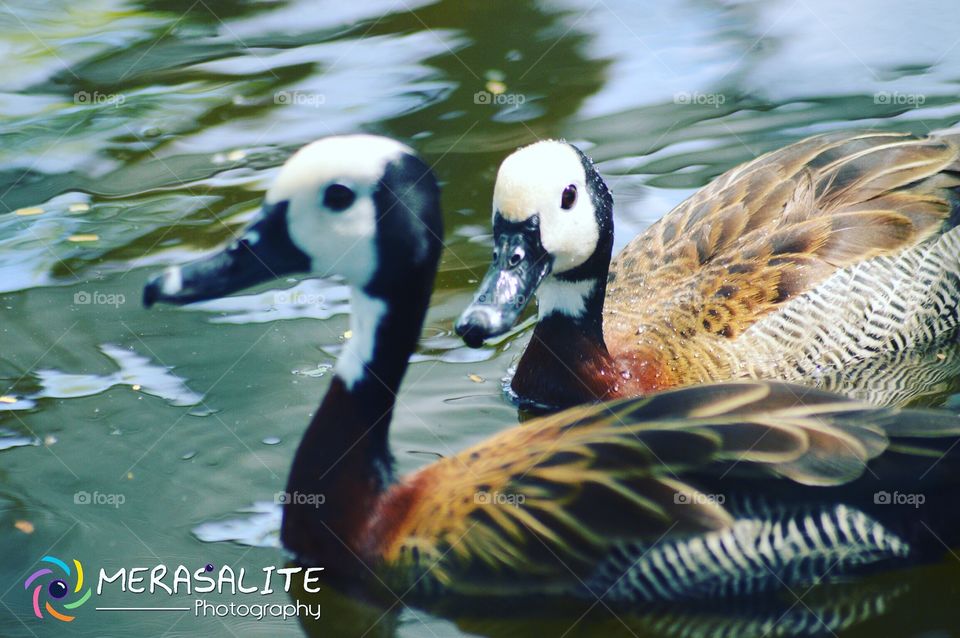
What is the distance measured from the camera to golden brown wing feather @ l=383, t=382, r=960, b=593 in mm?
5328

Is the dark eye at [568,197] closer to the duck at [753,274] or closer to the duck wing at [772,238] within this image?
the duck at [753,274]

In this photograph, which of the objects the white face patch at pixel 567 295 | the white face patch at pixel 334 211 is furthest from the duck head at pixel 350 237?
the white face patch at pixel 567 295

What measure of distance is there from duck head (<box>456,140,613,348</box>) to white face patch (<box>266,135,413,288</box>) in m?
0.82

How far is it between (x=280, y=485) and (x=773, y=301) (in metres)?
2.49

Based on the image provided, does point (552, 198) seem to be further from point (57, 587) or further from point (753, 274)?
point (57, 587)

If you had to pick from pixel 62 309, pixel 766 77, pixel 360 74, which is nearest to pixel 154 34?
pixel 360 74

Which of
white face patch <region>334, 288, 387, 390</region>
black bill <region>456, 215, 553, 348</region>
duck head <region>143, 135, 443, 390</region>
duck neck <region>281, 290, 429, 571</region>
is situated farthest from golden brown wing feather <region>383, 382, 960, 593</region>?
black bill <region>456, 215, 553, 348</region>

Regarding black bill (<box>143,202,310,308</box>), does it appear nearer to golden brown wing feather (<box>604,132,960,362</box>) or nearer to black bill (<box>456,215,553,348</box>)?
black bill (<box>456,215,553,348</box>)

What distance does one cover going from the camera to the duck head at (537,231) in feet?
20.6

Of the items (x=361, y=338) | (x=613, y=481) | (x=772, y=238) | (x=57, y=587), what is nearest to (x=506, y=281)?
(x=361, y=338)

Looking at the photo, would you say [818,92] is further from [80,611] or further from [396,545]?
[80,611]

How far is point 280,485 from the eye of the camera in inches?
250

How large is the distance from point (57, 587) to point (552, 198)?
263 centimetres

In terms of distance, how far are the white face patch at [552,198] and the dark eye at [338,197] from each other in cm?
113
